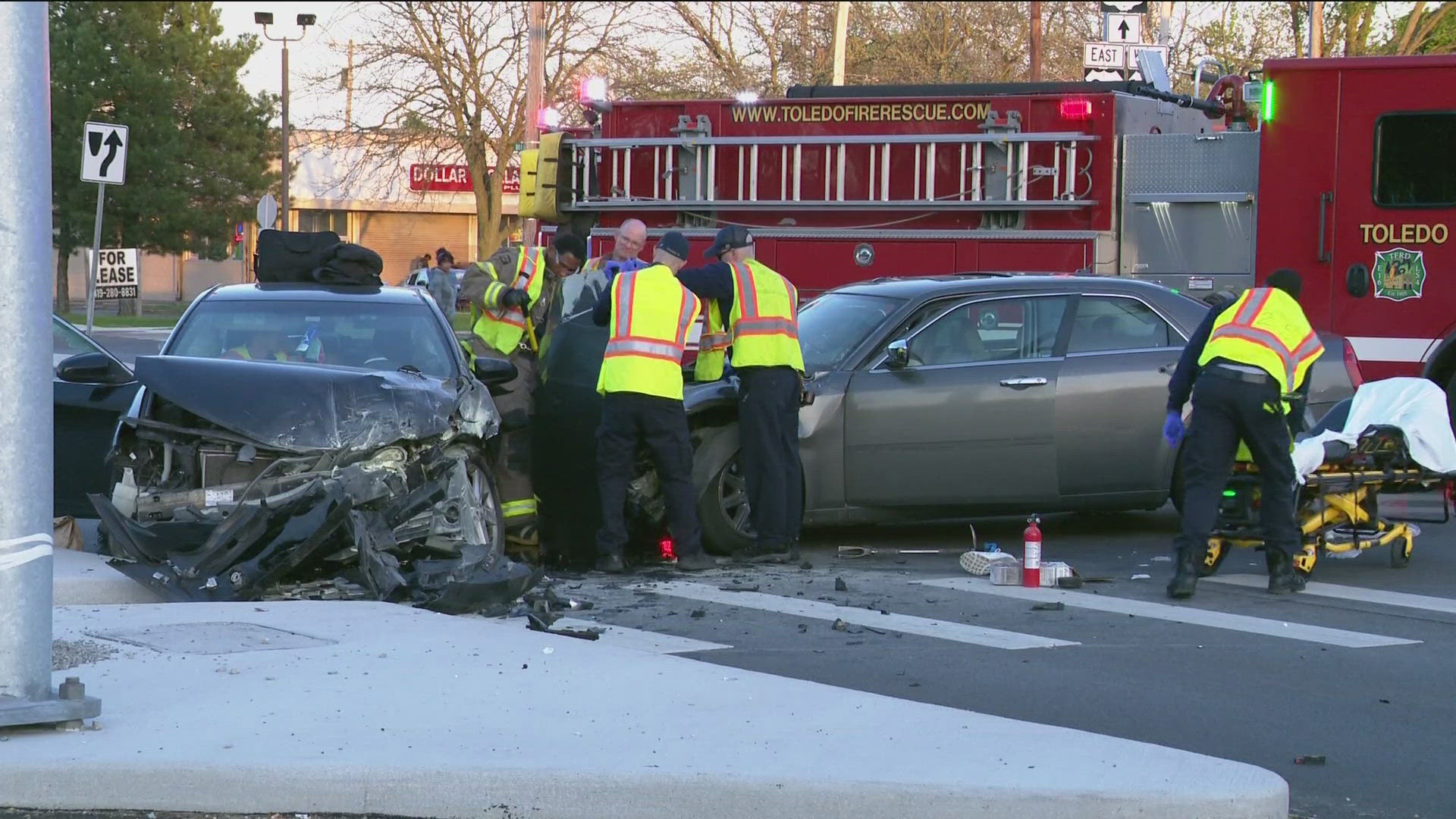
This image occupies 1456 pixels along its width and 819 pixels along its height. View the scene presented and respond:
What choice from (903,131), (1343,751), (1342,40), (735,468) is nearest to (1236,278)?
(903,131)

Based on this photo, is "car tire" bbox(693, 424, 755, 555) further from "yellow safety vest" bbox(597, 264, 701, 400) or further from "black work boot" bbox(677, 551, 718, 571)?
"yellow safety vest" bbox(597, 264, 701, 400)

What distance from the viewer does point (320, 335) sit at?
29.9 ft

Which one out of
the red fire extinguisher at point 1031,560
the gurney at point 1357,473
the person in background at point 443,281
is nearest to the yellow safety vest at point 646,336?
the red fire extinguisher at point 1031,560

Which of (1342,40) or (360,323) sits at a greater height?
(1342,40)

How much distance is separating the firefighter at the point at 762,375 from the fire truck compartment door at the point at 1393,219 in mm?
4867

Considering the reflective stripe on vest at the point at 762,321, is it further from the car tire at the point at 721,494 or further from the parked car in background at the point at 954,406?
the car tire at the point at 721,494

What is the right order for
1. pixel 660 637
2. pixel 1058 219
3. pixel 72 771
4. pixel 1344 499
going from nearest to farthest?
pixel 72 771, pixel 660 637, pixel 1344 499, pixel 1058 219

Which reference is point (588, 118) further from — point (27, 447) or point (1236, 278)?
point (27, 447)

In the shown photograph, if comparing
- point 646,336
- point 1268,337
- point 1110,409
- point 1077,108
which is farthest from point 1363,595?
point 1077,108

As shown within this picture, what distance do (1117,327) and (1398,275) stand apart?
3156 mm

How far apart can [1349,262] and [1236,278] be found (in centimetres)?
96

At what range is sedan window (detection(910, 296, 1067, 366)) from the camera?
1003 cm

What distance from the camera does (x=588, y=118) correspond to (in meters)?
15.8

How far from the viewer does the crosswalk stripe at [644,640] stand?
7082 mm
